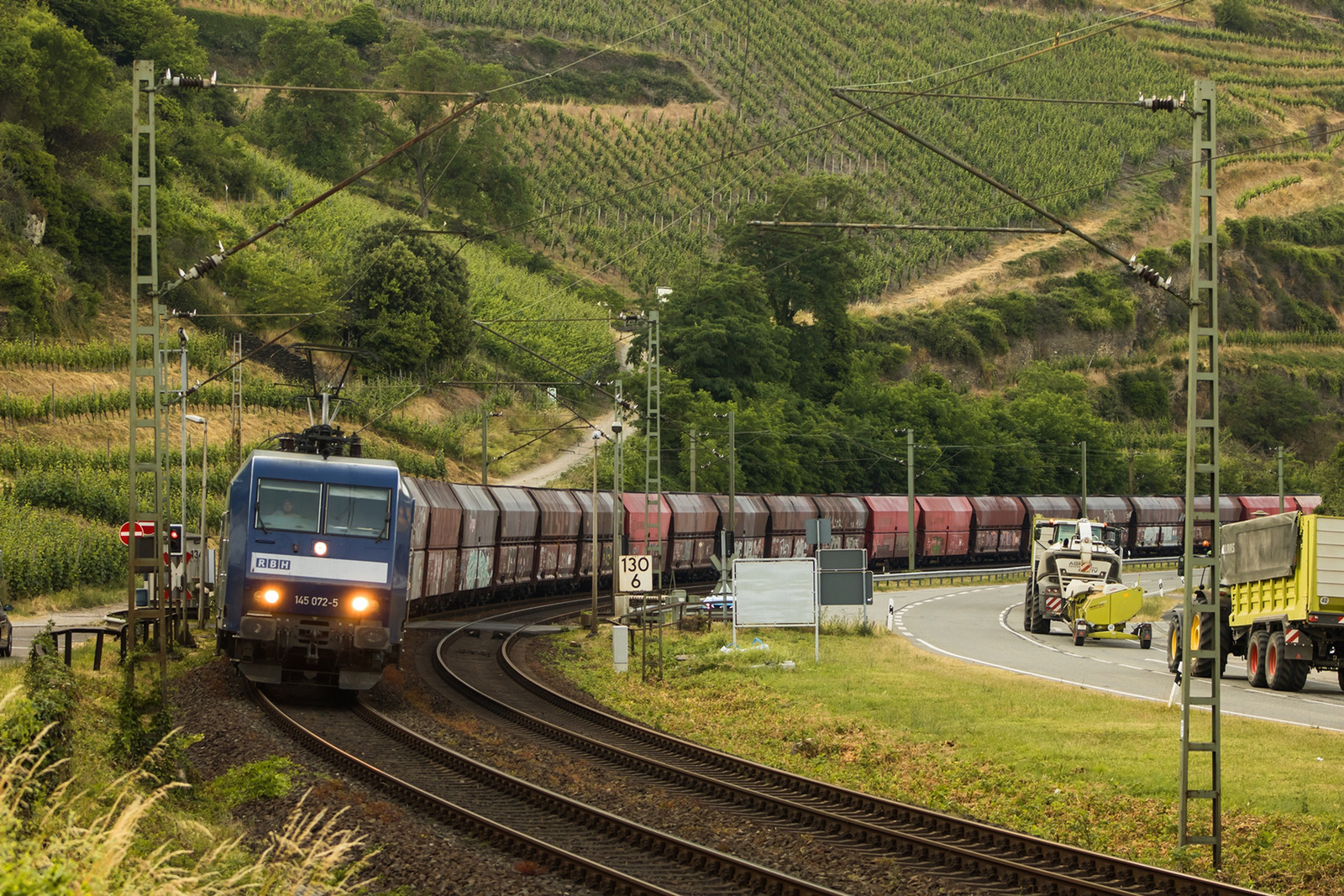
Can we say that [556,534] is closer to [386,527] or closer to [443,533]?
[443,533]

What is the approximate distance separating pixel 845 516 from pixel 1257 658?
35797mm

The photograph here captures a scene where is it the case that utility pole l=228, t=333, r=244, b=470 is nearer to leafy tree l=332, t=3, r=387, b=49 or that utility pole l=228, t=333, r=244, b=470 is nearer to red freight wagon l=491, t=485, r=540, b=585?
red freight wagon l=491, t=485, r=540, b=585

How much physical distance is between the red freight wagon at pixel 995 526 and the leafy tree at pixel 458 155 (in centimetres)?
5751

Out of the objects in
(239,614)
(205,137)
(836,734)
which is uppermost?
(205,137)

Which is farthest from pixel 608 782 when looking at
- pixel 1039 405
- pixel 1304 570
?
pixel 1039 405

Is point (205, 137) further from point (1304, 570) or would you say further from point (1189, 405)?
point (1189, 405)

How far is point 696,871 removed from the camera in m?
11.9

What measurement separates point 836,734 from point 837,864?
7.39 metres

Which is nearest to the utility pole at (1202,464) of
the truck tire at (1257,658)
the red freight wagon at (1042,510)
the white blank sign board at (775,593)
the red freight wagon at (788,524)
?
the truck tire at (1257,658)

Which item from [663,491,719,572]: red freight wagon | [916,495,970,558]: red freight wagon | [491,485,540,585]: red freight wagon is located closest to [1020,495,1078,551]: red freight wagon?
[916,495,970,558]: red freight wagon

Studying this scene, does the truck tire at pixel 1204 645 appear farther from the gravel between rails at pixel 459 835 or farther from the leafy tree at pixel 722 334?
the leafy tree at pixel 722 334

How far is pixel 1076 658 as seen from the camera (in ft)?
102

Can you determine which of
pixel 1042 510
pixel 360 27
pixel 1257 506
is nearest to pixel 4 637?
pixel 1042 510

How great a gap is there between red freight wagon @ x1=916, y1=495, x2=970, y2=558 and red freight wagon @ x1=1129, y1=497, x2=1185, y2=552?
1245 centimetres
